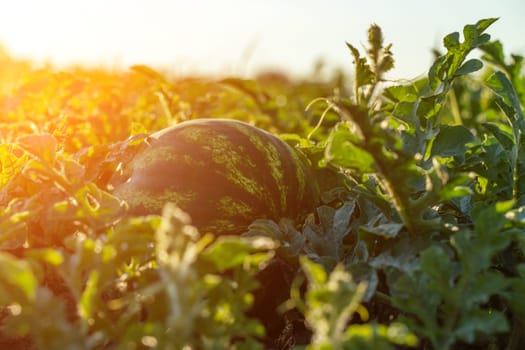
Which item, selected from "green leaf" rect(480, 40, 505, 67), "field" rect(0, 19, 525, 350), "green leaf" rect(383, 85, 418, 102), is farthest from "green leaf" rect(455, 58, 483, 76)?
"green leaf" rect(480, 40, 505, 67)

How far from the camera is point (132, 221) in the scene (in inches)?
57.6

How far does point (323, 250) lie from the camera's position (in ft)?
7.05

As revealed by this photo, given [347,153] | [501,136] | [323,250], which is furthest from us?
[501,136]

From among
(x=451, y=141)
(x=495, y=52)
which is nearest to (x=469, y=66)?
(x=451, y=141)

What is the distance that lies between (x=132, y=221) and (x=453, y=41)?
1384mm


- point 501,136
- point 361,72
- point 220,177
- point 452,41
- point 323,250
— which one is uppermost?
point 452,41

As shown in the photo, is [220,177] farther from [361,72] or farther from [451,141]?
[451,141]

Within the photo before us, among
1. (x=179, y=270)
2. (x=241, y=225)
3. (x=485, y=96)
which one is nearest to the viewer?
(x=179, y=270)

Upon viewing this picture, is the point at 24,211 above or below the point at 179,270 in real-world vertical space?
below

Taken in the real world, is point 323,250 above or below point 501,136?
below

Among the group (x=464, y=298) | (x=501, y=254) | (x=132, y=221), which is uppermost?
(x=132, y=221)

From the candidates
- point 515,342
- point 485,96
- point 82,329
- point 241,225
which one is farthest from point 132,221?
point 485,96

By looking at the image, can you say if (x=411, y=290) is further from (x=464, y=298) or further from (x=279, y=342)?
(x=279, y=342)

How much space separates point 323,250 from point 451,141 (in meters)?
0.60
